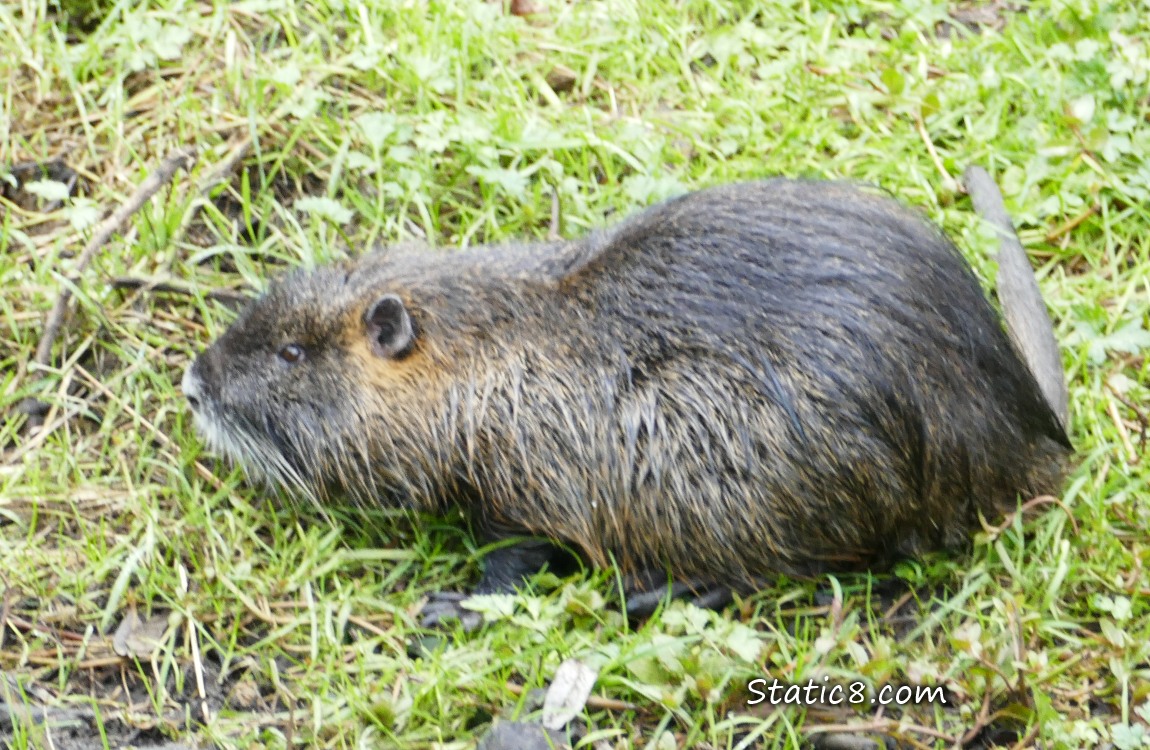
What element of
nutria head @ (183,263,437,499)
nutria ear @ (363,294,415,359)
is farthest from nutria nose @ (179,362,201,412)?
nutria ear @ (363,294,415,359)

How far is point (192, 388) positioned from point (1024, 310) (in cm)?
232

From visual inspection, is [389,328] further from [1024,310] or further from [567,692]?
[1024,310]

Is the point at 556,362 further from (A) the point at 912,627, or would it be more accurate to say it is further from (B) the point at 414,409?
(A) the point at 912,627

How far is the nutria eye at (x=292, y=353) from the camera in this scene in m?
3.73

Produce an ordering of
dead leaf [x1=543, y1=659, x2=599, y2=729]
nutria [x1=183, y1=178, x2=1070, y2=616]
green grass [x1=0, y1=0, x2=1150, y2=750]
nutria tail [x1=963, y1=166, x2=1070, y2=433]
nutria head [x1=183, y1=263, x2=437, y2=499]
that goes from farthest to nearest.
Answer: nutria tail [x1=963, y1=166, x2=1070, y2=433] < nutria head [x1=183, y1=263, x2=437, y2=499] < nutria [x1=183, y1=178, x2=1070, y2=616] < green grass [x1=0, y1=0, x2=1150, y2=750] < dead leaf [x1=543, y1=659, x2=599, y2=729]

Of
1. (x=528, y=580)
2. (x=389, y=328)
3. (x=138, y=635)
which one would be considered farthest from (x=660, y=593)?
(x=138, y=635)

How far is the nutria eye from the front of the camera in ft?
12.2

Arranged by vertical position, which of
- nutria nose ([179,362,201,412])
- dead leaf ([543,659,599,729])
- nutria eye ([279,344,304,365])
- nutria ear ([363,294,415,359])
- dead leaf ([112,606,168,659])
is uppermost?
nutria ear ([363,294,415,359])

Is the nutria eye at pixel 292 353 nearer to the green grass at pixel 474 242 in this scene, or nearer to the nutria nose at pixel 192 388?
the nutria nose at pixel 192 388

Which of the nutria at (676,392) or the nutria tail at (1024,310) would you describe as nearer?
the nutria at (676,392)

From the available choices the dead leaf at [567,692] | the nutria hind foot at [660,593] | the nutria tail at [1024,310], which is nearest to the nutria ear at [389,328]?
the nutria hind foot at [660,593]

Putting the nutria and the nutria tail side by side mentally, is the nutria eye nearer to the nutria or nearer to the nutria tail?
the nutria

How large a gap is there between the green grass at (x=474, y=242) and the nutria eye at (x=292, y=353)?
1.29ft

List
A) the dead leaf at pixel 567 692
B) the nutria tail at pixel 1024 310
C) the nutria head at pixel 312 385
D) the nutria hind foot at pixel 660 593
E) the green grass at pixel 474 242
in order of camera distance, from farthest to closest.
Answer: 1. the nutria tail at pixel 1024 310
2. the nutria head at pixel 312 385
3. the nutria hind foot at pixel 660 593
4. the green grass at pixel 474 242
5. the dead leaf at pixel 567 692
